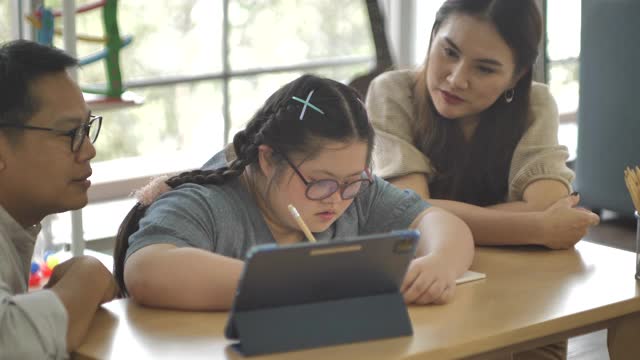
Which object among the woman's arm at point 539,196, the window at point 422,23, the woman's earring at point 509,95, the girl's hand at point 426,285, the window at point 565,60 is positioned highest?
the woman's earring at point 509,95

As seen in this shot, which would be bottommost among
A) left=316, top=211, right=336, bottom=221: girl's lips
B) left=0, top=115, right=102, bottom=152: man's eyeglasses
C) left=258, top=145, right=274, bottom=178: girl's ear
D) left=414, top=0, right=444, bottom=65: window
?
left=414, top=0, right=444, bottom=65: window

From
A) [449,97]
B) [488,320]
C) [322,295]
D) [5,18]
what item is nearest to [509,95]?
[449,97]

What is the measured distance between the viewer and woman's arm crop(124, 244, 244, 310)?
5.77 ft

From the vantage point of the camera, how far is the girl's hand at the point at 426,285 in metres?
1.84

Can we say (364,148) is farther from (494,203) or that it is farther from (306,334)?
(494,203)

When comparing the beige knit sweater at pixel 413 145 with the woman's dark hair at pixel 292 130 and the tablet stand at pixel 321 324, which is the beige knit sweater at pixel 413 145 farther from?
the tablet stand at pixel 321 324

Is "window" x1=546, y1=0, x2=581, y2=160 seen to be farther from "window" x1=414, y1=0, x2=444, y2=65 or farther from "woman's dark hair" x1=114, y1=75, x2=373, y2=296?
"woman's dark hair" x1=114, y1=75, x2=373, y2=296

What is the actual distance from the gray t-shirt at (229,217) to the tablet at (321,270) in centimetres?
27

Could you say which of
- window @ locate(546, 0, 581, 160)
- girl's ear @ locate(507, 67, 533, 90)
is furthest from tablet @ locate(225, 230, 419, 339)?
window @ locate(546, 0, 581, 160)

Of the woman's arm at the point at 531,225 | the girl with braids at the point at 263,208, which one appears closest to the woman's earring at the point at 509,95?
the woman's arm at the point at 531,225

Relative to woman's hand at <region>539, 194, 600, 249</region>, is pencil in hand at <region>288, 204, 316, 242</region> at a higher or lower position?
higher

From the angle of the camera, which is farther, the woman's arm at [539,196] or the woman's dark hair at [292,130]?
the woman's arm at [539,196]

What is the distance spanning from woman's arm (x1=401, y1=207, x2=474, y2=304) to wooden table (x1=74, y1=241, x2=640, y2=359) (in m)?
0.02

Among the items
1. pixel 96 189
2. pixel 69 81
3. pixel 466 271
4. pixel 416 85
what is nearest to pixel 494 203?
pixel 416 85
